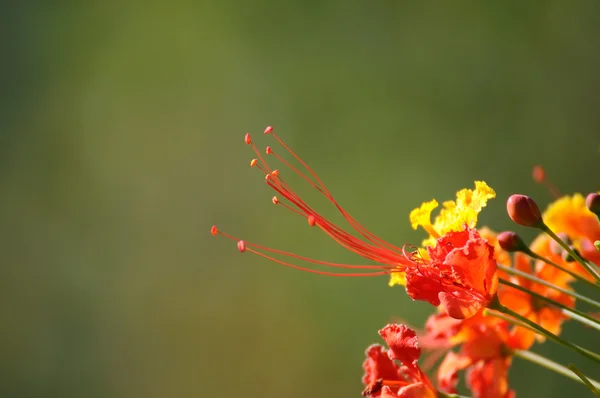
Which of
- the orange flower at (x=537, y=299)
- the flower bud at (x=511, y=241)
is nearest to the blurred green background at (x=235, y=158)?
the orange flower at (x=537, y=299)

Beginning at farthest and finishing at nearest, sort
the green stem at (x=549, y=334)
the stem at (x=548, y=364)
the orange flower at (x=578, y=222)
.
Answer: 1. the orange flower at (x=578, y=222)
2. the stem at (x=548, y=364)
3. the green stem at (x=549, y=334)

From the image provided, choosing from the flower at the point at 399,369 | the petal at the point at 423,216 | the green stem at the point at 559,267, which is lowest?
the flower at the point at 399,369

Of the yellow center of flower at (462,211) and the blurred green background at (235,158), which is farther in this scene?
the blurred green background at (235,158)

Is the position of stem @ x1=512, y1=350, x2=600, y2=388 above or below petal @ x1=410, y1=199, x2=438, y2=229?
below

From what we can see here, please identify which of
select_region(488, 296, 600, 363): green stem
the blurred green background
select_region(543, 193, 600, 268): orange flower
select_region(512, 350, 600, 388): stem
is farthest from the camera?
the blurred green background

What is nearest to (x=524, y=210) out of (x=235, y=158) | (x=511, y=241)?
(x=511, y=241)

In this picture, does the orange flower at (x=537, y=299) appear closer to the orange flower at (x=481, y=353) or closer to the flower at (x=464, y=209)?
the orange flower at (x=481, y=353)

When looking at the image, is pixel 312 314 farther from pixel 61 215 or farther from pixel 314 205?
pixel 61 215

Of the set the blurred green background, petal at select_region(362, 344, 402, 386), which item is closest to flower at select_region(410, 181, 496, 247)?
petal at select_region(362, 344, 402, 386)

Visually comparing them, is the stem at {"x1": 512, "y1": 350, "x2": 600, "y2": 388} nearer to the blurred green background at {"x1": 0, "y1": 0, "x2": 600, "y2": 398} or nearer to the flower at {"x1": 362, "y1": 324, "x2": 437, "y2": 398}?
the flower at {"x1": 362, "y1": 324, "x2": 437, "y2": 398}
